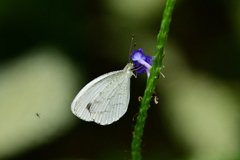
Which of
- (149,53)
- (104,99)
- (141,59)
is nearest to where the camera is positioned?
(141,59)

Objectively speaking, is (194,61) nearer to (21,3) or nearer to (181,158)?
(181,158)

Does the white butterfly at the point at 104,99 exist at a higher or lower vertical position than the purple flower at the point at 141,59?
lower

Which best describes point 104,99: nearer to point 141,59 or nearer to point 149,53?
point 141,59

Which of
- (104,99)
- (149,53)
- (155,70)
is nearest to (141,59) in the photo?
(155,70)

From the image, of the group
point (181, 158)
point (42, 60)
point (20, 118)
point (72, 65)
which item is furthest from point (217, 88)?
point (20, 118)

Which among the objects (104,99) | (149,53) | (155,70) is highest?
(149,53)

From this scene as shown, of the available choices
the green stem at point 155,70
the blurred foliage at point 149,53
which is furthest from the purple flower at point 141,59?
the blurred foliage at point 149,53

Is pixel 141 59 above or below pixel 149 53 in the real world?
below

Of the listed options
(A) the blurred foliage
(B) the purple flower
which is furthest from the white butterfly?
(A) the blurred foliage

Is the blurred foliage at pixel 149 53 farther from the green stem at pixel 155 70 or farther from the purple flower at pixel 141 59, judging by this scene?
the purple flower at pixel 141 59

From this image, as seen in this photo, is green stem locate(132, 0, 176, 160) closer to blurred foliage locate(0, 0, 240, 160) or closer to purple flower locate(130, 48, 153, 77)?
purple flower locate(130, 48, 153, 77)
